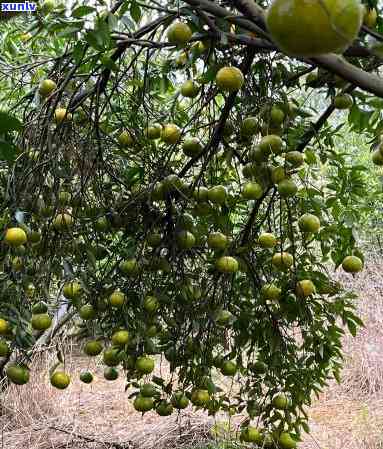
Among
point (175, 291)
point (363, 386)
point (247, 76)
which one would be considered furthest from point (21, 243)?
point (363, 386)

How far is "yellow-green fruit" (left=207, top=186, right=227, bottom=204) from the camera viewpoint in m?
1.99

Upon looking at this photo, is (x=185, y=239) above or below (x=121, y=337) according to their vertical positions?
above

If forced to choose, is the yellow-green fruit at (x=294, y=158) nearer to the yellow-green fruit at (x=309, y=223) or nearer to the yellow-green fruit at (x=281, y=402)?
the yellow-green fruit at (x=309, y=223)

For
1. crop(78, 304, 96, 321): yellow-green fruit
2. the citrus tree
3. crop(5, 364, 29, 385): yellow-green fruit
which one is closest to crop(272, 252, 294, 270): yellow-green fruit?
the citrus tree

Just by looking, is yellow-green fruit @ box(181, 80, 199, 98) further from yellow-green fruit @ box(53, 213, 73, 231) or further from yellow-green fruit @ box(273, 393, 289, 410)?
yellow-green fruit @ box(273, 393, 289, 410)

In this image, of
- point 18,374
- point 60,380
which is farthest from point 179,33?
point 60,380

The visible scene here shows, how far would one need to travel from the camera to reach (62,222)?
186 centimetres

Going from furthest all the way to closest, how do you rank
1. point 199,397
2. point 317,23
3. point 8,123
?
point 199,397 < point 8,123 < point 317,23

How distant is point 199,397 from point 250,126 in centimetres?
103

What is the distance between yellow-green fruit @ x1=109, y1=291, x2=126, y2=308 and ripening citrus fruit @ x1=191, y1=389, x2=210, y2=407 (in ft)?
1.72

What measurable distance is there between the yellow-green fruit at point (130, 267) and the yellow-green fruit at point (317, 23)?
1.32 m

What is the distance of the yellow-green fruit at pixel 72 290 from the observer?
1863 millimetres

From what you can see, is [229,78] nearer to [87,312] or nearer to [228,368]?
[87,312]

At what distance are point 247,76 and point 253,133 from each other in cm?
25
